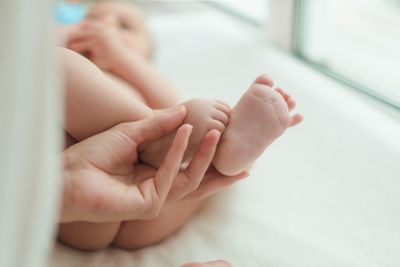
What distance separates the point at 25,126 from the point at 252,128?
0.30 m

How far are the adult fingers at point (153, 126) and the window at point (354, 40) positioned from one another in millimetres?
535

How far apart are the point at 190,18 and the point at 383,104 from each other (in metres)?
0.72

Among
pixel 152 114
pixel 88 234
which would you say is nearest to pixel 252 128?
pixel 152 114

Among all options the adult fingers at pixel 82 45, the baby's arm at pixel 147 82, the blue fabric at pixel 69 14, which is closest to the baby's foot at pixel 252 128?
the baby's arm at pixel 147 82

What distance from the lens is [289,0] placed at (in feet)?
3.81

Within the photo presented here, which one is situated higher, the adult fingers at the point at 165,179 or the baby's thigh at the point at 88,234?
the adult fingers at the point at 165,179

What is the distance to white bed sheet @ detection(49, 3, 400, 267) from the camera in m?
0.61

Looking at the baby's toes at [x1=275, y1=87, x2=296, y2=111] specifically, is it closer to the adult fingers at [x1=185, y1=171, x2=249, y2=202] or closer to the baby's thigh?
the adult fingers at [x1=185, y1=171, x2=249, y2=202]

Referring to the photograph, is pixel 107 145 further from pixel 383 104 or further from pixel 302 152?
pixel 383 104

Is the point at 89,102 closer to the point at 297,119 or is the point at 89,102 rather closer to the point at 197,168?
the point at 197,168

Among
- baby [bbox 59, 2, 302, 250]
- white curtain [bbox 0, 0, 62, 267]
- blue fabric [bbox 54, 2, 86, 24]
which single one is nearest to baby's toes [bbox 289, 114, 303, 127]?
baby [bbox 59, 2, 302, 250]

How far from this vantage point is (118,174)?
1.91 ft

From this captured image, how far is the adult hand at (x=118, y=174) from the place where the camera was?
1.66 ft

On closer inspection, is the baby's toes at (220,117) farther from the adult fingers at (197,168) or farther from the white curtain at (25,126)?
the white curtain at (25,126)
